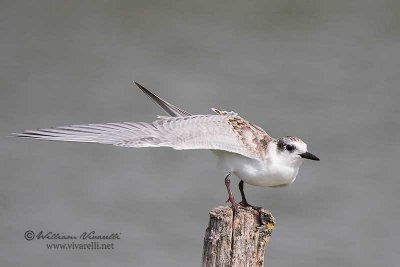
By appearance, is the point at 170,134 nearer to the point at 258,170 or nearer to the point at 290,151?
the point at 258,170

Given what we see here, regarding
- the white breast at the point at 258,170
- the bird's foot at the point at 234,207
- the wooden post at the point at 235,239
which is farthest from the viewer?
the white breast at the point at 258,170

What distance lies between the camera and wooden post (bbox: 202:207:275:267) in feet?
16.9

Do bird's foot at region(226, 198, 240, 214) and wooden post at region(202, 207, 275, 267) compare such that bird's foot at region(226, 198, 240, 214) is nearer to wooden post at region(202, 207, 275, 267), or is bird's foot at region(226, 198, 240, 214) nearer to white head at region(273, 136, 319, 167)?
wooden post at region(202, 207, 275, 267)

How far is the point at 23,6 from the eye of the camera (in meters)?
12.1

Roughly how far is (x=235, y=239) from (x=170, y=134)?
0.88 meters

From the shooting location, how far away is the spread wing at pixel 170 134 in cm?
560

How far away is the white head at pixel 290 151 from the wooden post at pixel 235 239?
501 mm

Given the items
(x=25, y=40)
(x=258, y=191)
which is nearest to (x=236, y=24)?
(x=25, y=40)

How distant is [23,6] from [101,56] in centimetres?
123

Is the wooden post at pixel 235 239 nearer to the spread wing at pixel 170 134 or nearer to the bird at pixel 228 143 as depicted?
the bird at pixel 228 143

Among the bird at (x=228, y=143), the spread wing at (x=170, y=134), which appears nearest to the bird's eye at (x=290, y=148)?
the bird at (x=228, y=143)

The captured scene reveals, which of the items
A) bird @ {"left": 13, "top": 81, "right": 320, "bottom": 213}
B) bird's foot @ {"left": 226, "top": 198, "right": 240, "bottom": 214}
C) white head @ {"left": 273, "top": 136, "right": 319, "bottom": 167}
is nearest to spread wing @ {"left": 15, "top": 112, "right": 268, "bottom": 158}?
bird @ {"left": 13, "top": 81, "right": 320, "bottom": 213}

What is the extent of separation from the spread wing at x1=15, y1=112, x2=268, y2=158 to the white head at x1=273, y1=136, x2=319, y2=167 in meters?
0.11

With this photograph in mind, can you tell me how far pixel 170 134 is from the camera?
19.1 ft
